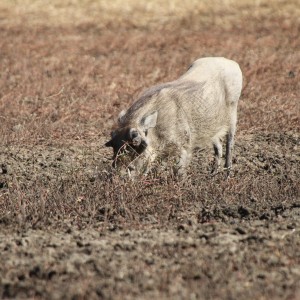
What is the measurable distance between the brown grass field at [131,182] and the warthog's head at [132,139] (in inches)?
9.5

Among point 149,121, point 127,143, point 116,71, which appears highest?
point 149,121

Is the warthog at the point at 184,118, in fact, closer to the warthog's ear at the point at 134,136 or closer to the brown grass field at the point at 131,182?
the warthog's ear at the point at 134,136

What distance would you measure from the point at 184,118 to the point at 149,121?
1.54 ft

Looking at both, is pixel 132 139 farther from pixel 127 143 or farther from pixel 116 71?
pixel 116 71

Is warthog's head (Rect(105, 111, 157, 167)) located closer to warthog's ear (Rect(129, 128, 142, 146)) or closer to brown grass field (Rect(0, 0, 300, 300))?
warthog's ear (Rect(129, 128, 142, 146))

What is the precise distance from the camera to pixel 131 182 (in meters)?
5.98

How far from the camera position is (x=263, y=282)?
3.99 meters

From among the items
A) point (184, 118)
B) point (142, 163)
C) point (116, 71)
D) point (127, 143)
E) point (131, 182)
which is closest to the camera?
point (131, 182)

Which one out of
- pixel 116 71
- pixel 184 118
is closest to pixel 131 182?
pixel 184 118

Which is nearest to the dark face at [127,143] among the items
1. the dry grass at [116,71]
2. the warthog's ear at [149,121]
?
Result: the warthog's ear at [149,121]

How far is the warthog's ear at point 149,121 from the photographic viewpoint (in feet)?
21.7

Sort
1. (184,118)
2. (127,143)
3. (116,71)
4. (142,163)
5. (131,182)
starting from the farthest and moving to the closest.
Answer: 1. (116,71)
2. (184,118)
3. (142,163)
4. (127,143)
5. (131,182)

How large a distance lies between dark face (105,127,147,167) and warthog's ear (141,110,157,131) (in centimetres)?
14

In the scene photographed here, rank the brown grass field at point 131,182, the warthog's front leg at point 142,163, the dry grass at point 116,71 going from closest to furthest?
the brown grass field at point 131,182 → the dry grass at point 116,71 → the warthog's front leg at point 142,163
